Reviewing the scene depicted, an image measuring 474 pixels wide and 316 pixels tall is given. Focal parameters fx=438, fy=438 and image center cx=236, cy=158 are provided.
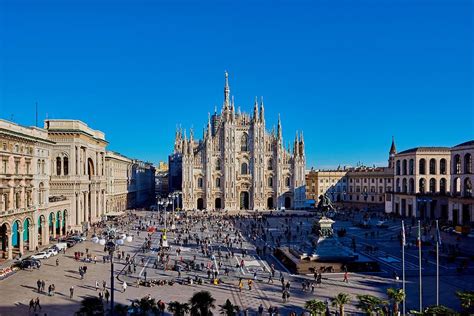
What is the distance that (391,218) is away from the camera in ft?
251

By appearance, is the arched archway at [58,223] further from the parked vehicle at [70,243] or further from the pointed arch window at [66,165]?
the pointed arch window at [66,165]

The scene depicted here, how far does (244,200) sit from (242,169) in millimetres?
6756

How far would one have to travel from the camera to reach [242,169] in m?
93.6

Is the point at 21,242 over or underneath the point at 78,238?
over

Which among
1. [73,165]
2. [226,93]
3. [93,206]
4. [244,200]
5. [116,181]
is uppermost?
[226,93]

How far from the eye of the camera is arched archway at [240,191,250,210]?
3701 inches

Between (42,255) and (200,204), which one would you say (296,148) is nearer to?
(200,204)

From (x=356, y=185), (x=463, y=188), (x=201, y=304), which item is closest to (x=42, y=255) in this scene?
(x=201, y=304)

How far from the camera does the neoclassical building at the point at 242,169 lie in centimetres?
9125

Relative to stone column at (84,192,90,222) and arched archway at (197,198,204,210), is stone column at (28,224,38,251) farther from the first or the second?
arched archway at (197,198,204,210)

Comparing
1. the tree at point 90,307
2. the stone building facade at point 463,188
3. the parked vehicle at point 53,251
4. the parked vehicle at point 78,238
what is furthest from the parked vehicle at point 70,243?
the stone building facade at point 463,188

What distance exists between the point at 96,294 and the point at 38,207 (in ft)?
65.1

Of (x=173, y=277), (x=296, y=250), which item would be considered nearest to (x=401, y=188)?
(x=296, y=250)

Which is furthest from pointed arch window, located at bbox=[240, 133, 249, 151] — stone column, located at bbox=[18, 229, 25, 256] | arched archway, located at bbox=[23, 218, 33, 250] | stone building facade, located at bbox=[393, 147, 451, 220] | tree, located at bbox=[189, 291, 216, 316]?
tree, located at bbox=[189, 291, 216, 316]
